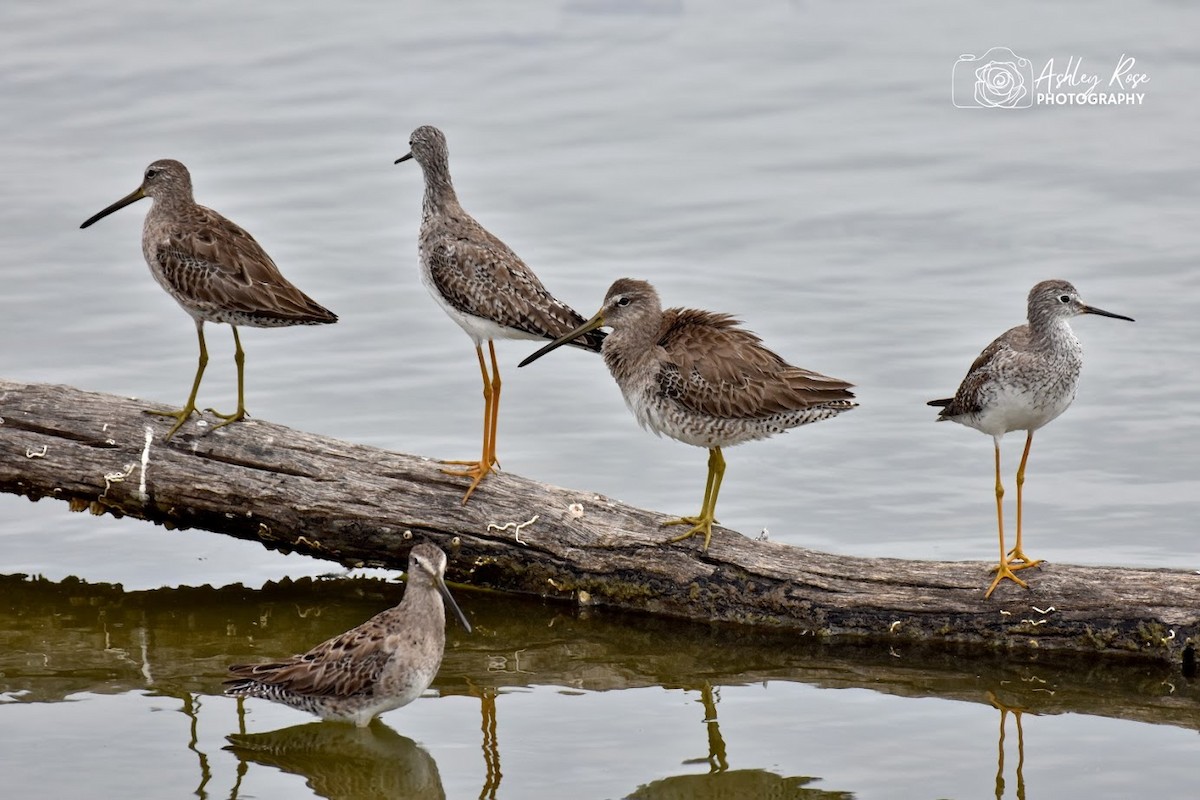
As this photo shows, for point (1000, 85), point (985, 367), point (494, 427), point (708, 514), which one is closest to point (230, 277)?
point (494, 427)

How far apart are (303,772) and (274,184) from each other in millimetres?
8712

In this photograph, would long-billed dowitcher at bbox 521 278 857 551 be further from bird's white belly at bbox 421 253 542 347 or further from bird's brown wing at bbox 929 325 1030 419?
bird's white belly at bbox 421 253 542 347

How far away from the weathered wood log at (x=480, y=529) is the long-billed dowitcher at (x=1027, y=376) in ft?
1.36

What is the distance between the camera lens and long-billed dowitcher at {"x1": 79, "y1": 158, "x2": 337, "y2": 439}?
10.4m

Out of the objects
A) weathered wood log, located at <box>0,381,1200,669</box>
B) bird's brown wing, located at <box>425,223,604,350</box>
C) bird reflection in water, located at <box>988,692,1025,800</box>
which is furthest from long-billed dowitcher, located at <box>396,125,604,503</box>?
bird reflection in water, located at <box>988,692,1025,800</box>

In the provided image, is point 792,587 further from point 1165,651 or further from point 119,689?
point 119,689

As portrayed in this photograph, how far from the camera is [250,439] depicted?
393 inches

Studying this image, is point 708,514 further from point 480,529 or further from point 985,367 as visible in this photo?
point 985,367

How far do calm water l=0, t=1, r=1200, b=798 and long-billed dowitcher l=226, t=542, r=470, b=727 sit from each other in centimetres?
33

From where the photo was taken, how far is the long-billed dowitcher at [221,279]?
10.4 m

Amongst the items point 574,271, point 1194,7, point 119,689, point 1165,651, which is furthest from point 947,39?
point 119,689

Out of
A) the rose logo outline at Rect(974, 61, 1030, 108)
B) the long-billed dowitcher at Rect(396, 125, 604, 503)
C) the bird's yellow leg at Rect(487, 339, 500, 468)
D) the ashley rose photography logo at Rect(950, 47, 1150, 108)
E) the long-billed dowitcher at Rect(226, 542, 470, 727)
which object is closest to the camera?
the long-billed dowitcher at Rect(226, 542, 470, 727)

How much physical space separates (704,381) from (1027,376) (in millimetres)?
1665

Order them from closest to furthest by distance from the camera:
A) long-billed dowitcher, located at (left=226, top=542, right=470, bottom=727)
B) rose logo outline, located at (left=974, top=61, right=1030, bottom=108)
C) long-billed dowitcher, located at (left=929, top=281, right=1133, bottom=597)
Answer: long-billed dowitcher, located at (left=226, top=542, right=470, bottom=727), long-billed dowitcher, located at (left=929, top=281, right=1133, bottom=597), rose logo outline, located at (left=974, top=61, right=1030, bottom=108)
